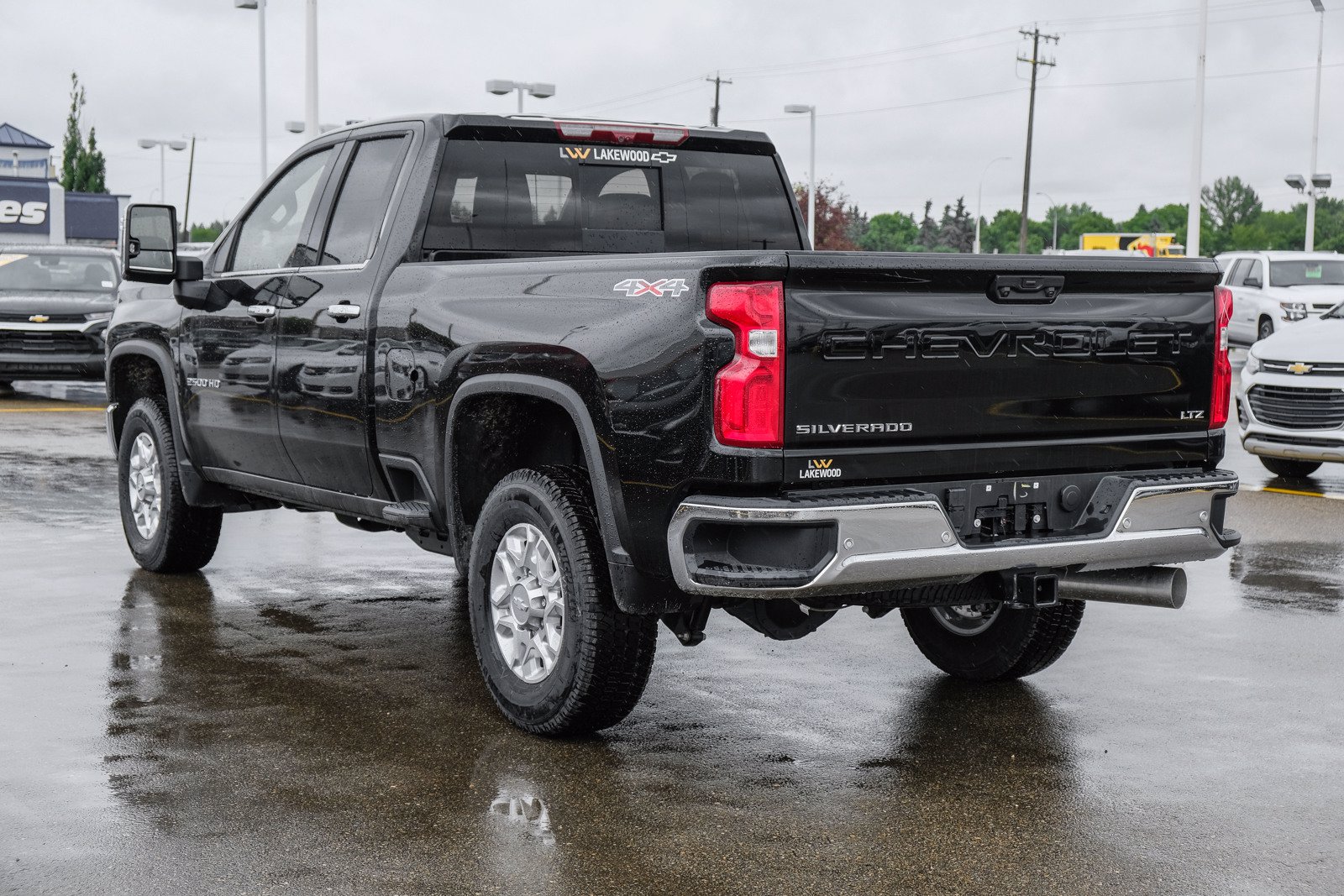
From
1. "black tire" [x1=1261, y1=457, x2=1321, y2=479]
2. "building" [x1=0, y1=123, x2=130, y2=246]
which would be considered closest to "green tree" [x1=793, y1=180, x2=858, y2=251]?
"building" [x1=0, y1=123, x2=130, y2=246]

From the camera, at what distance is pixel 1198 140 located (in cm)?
3158

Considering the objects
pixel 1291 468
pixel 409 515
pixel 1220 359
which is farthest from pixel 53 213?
pixel 1220 359

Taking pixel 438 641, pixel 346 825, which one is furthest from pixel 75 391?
pixel 346 825

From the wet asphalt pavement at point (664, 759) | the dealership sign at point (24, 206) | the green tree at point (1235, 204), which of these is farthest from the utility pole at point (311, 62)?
the green tree at point (1235, 204)

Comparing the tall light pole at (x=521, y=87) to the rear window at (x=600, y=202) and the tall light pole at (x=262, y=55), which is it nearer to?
the tall light pole at (x=262, y=55)

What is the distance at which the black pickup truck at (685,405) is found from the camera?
467 centimetres

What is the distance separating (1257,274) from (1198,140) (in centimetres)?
504

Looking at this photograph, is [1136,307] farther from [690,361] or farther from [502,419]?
[502,419]

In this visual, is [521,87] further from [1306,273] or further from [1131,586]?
[1131,586]

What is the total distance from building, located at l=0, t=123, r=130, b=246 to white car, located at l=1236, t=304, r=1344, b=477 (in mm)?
48919

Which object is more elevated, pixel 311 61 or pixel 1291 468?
pixel 311 61

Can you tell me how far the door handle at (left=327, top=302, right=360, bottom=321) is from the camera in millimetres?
6281

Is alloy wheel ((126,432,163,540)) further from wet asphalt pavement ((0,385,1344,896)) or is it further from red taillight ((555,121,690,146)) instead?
red taillight ((555,121,690,146))

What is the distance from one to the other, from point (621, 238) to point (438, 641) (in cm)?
182
